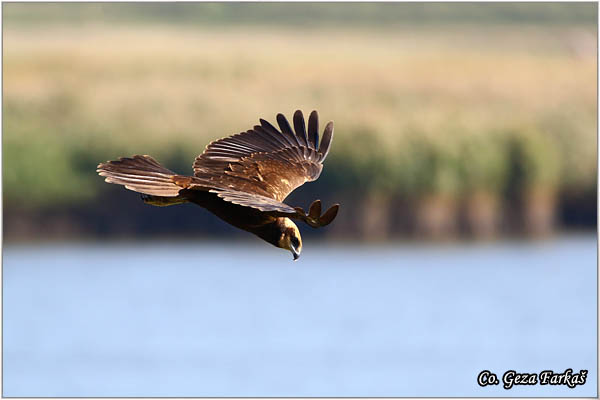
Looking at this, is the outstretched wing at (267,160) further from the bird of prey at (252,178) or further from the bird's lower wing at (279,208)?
the bird's lower wing at (279,208)

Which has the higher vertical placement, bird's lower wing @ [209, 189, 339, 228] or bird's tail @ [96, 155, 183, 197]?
bird's tail @ [96, 155, 183, 197]

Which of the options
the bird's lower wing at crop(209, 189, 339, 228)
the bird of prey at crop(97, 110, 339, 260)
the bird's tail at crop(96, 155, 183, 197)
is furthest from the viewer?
the bird's tail at crop(96, 155, 183, 197)

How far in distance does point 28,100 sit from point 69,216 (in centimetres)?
218

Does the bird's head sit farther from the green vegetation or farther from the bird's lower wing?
the green vegetation

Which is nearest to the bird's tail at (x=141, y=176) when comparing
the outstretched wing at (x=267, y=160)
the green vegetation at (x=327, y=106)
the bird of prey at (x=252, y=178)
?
the bird of prey at (x=252, y=178)

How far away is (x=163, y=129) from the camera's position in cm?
2347

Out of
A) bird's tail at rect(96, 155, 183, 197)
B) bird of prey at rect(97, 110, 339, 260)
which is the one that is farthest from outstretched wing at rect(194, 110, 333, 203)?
bird's tail at rect(96, 155, 183, 197)

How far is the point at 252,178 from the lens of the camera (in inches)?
316

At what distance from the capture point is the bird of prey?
6898 millimetres

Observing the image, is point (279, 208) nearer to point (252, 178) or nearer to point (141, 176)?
point (141, 176)

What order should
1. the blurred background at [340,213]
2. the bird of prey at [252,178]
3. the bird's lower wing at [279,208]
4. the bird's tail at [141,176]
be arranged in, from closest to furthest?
the bird's lower wing at [279,208], the bird of prey at [252,178], the bird's tail at [141,176], the blurred background at [340,213]

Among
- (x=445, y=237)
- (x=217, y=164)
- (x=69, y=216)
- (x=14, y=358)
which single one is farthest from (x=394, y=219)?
(x=217, y=164)

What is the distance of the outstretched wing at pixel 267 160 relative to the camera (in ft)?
25.9

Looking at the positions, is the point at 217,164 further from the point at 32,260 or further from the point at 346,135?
the point at 32,260
